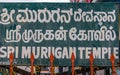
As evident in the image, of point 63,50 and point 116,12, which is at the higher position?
point 116,12

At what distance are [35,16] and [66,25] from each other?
1.32m

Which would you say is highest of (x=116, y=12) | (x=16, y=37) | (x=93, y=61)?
(x=116, y=12)

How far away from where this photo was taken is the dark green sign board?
1404 cm

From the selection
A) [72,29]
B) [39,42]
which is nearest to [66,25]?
[72,29]

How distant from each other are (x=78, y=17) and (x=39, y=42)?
1.88 meters

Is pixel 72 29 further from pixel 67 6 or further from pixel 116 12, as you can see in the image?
pixel 116 12

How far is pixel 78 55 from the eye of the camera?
1406 centimetres

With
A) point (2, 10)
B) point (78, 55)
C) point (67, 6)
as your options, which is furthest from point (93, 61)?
point (2, 10)

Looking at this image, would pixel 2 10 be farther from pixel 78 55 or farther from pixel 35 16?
pixel 78 55

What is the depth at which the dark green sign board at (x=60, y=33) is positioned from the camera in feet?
46.1

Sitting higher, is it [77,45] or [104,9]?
[104,9]

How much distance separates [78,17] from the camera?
14.2m

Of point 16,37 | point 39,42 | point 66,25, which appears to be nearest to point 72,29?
point 66,25

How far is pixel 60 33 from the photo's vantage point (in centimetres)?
1413
